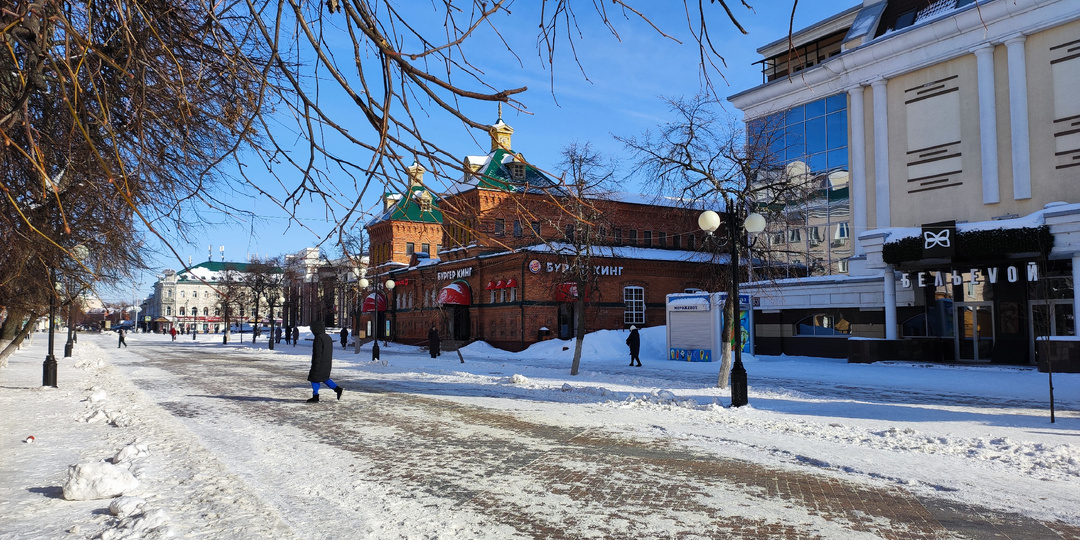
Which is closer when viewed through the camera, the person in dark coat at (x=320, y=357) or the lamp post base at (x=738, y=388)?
the lamp post base at (x=738, y=388)

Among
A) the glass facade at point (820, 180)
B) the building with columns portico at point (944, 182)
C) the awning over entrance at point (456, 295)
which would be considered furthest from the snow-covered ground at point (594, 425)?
the awning over entrance at point (456, 295)

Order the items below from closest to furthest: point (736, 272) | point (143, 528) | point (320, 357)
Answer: point (143, 528) < point (320, 357) < point (736, 272)

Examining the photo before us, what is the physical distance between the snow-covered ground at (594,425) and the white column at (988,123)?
8.82 metres

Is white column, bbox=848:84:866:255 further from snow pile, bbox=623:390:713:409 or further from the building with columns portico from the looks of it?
snow pile, bbox=623:390:713:409

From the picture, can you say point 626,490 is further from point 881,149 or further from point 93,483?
point 881,149

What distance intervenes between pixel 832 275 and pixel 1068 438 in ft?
79.6

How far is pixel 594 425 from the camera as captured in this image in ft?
38.6

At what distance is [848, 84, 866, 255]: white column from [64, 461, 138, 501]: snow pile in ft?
105

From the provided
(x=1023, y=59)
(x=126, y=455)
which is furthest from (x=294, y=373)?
(x=1023, y=59)

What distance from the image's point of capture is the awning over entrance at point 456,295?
4534 cm

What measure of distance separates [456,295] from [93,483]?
1537 inches

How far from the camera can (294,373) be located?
24875 mm

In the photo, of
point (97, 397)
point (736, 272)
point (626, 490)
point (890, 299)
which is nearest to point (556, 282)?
point (890, 299)

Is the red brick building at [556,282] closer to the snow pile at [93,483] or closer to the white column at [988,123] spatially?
the white column at [988,123]
